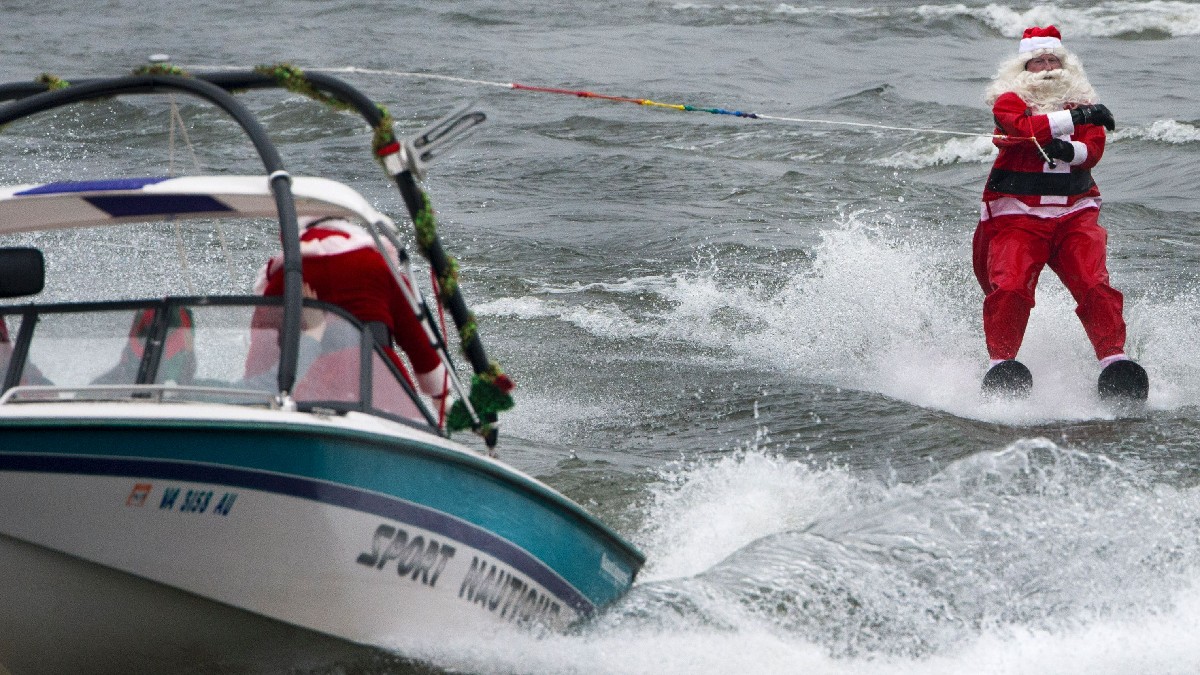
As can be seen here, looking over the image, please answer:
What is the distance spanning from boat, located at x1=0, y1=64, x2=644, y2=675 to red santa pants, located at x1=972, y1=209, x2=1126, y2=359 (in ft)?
12.4

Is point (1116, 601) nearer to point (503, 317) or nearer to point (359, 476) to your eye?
point (359, 476)

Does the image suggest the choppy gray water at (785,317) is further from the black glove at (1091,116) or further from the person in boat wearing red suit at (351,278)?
the black glove at (1091,116)

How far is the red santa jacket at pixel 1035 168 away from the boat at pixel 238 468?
12.9 feet

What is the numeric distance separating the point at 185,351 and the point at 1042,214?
501 cm

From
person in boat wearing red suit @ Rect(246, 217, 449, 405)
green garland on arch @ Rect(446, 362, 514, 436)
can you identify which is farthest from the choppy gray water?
person in boat wearing red suit @ Rect(246, 217, 449, 405)

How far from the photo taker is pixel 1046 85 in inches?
316

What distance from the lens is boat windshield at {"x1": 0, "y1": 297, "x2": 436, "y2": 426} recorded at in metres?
4.42

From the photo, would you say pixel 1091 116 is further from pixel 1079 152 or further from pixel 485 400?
pixel 485 400

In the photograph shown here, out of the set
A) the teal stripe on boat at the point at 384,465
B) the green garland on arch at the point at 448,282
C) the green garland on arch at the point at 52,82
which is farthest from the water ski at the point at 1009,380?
the green garland on arch at the point at 52,82

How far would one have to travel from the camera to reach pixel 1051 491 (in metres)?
6.23

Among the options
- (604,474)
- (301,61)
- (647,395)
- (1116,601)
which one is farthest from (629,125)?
(1116,601)

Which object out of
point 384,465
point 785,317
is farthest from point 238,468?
point 785,317

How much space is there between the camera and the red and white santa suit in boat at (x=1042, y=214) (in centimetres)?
797

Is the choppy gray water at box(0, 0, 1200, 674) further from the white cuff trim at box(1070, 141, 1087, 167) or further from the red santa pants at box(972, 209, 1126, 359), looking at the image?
the white cuff trim at box(1070, 141, 1087, 167)
